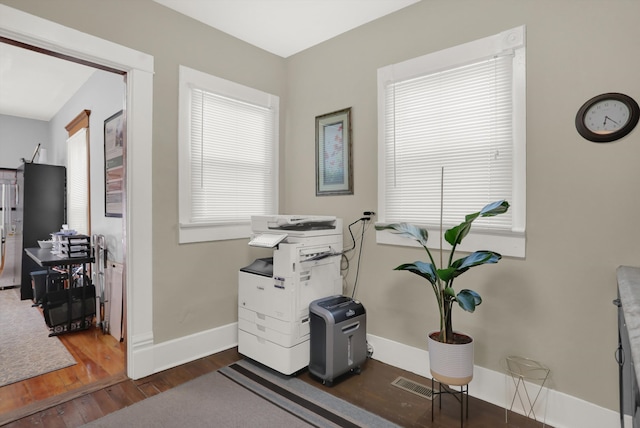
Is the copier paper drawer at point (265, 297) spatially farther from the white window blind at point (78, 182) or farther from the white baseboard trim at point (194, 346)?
the white window blind at point (78, 182)

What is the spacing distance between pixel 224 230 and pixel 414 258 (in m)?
1.62

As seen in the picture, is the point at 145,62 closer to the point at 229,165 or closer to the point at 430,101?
the point at 229,165

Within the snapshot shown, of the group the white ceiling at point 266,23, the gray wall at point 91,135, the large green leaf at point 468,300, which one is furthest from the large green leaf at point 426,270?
the gray wall at point 91,135

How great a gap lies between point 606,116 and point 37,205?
249 inches

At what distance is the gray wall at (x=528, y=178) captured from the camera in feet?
5.99

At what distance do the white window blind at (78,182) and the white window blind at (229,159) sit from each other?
2217 millimetres

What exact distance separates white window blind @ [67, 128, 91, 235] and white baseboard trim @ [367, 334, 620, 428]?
3868 millimetres

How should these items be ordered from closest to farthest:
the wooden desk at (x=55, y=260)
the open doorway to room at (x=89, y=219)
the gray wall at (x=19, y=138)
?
the open doorway to room at (x=89, y=219), the wooden desk at (x=55, y=260), the gray wall at (x=19, y=138)

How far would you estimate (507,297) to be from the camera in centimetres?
214

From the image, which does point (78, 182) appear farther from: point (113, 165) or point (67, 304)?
point (67, 304)

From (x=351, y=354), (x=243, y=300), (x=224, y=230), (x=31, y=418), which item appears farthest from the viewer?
(x=224, y=230)

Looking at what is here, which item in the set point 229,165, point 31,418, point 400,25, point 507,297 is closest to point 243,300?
point 229,165

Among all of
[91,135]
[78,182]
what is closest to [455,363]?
[91,135]

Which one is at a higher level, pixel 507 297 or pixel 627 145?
pixel 627 145
